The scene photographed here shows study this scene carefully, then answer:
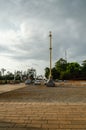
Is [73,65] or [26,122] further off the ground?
[73,65]

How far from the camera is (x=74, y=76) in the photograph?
353 ft

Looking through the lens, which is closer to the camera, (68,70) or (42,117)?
(42,117)

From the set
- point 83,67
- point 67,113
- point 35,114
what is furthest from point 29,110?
point 83,67

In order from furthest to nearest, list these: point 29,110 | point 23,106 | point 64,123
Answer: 1. point 23,106
2. point 29,110
3. point 64,123

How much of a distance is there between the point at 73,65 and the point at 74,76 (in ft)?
37.7

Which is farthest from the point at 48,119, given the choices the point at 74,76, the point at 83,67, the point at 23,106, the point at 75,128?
the point at 83,67

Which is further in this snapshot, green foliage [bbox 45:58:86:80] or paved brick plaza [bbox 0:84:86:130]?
green foliage [bbox 45:58:86:80]

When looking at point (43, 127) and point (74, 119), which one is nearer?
point (43, 127)

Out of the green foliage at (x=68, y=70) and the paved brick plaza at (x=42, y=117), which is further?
the green foliage at (x=68, y=70)

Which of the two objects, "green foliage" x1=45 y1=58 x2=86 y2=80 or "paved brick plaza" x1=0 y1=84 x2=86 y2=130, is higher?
"green foliage" x1=45 y1=58 x2=86 y2=80

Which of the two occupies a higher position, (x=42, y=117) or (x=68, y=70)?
(x=68, y=70)

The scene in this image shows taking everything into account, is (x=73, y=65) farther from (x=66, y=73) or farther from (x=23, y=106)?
(x=23, y=106)

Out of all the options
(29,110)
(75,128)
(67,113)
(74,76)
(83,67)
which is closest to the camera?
(75,128)

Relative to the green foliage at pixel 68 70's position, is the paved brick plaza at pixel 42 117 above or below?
below
